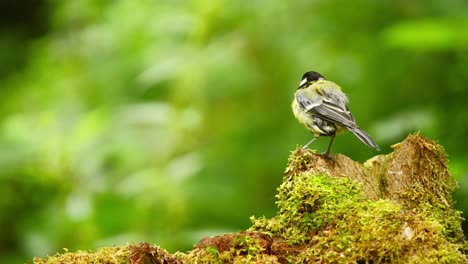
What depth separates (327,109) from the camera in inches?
165

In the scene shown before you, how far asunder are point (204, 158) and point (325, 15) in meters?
1.91

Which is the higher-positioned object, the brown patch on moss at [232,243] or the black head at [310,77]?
the black head at [310,77]

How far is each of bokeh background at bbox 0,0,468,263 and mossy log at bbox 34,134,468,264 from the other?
119cm

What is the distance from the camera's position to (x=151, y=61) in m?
6.76

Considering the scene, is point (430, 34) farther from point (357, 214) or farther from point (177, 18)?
point (357, 214)

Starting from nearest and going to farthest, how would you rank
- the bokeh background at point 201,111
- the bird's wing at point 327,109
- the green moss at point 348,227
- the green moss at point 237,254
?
1. the green moss at point 348,227
2. the green moss at point 237,254
3. the bird's wing at point 327,109
4. the bokeh background at point 201,111

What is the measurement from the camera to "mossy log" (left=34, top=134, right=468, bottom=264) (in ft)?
8.36

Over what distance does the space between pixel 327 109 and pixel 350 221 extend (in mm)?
1572

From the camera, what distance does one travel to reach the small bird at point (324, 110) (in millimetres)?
4090

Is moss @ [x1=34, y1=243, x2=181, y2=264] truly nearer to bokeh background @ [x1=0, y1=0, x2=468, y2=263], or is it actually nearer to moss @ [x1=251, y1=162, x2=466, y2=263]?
moss @ [x1=251, y1=162, x2=466, y2=263]

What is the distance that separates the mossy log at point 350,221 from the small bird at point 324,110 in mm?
811

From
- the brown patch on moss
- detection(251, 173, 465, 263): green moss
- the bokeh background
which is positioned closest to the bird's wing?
the bokeh background

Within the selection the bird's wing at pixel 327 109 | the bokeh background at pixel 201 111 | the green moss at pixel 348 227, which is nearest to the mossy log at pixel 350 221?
the green moss at pixel 348 227

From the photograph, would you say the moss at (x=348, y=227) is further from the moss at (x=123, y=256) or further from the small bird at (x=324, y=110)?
the small bird at (x=324, y=110)
